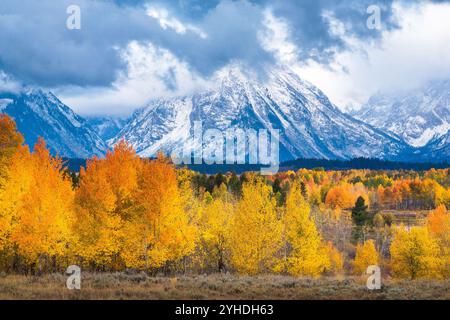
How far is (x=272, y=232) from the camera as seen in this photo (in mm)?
46875

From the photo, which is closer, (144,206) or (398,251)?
(144,206)

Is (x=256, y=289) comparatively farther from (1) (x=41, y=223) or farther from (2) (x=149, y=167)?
(1) (x=41, y=223)

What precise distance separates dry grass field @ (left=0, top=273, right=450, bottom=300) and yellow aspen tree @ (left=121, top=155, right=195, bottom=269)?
18.7 ft

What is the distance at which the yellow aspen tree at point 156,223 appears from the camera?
40094 mm

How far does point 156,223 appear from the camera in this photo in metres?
40.4

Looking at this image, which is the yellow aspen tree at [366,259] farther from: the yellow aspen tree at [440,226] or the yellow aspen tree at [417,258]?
the yellow aspen tree at [440,226]

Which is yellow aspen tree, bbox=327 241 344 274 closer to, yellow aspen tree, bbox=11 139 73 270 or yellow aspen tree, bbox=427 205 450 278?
yellow aspen tree, bbox=427 205 450 278

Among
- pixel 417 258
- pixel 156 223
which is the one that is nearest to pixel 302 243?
pixel 156 223

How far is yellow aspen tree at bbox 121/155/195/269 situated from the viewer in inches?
1578

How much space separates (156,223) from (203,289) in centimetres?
1152

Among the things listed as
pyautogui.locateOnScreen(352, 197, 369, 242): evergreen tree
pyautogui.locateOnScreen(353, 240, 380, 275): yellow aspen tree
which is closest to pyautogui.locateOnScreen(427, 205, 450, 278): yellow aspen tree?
pyautogui.locateOnScreen(353, 240, 380, 275): yellow aspen tree
